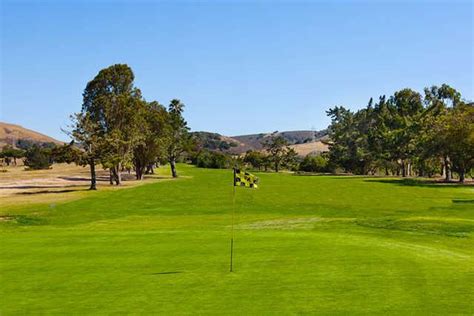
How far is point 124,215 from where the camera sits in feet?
129

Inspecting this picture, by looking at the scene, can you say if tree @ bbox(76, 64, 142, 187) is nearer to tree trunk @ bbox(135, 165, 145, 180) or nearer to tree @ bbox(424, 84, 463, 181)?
tree trunk @ bbox(135, 165, 145, 180)

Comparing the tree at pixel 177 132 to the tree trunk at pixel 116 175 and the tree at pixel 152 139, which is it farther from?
the tree trunk at pixel 116 175

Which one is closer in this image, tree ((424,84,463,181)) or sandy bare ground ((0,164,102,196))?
sandy bare ground ((0,164,102,196))

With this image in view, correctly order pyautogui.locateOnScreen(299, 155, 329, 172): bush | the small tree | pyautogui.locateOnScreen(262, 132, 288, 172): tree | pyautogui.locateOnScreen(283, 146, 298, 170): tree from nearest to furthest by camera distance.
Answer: pyautogui.locateOnScreen(299, 155, 329, 172): bush < pyautogui.locateOnScreen(262, 132, 288, 172): tree < pyautogui.locateOnScreen(283, 146, 298, 170): tree < the small tree

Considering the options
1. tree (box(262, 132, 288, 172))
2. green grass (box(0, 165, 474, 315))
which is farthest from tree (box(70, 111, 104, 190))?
tree (box(262, 132, 288, 172))

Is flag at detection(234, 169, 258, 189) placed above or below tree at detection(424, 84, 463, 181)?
below

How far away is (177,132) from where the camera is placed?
98.7 m

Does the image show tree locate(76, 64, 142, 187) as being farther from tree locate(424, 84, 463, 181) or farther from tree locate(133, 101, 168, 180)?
tree locate(424, 84, 463, 181)

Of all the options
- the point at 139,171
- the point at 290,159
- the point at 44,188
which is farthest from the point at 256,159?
the point at 44,188

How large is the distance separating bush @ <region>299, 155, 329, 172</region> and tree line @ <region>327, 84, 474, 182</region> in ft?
23.3

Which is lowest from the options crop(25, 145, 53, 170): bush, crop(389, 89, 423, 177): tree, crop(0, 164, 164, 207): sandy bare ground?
crop(0, 164, 164, 207): sandy bare ground

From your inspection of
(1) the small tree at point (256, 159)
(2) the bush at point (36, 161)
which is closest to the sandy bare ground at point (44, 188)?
(2) the bush at point (36, 161)

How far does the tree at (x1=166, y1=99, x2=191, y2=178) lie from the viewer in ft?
317

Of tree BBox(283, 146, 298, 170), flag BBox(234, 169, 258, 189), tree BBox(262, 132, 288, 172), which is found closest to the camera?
flag BBox(234, 169, 258, 189)
